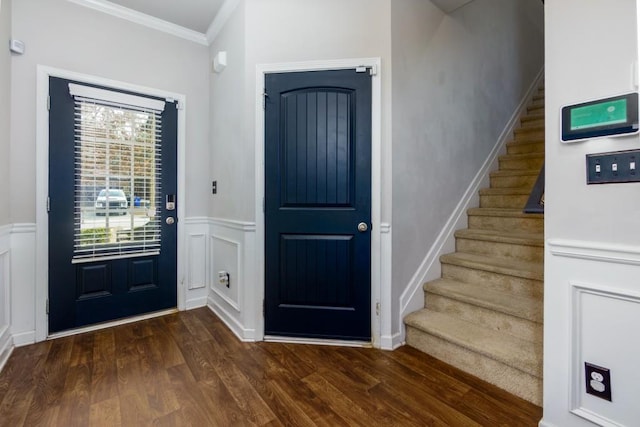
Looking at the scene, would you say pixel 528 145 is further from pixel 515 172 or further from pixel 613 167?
pixel 613 167

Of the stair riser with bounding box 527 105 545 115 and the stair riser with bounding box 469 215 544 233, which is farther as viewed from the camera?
the stair riser with bounding box 527 105 545 115

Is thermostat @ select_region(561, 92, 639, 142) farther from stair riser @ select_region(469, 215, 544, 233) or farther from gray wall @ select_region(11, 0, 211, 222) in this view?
gray wall @ select_region(11, 0, 211, 222)

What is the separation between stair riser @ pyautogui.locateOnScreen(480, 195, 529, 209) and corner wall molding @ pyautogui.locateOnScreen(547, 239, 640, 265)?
1584mm

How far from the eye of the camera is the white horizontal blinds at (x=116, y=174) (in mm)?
2396

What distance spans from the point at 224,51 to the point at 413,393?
298 cm

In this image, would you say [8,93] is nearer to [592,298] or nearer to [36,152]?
[36,152]

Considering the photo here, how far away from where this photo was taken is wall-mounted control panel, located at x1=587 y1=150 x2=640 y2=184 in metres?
1.07

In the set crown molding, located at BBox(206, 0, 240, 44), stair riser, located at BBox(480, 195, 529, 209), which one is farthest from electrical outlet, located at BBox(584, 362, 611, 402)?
crown molding, located at BBox(206, 0, 240, 44)

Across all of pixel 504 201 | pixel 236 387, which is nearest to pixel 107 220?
pixel 236 387

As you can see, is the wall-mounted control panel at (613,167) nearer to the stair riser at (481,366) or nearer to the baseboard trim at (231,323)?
the stair riser at (481,366)

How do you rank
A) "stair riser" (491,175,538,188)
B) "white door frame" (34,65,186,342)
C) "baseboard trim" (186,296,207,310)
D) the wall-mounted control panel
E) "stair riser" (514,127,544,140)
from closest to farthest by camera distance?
the wall-mounted control panel
"white door frame" (34,65,186,342)
"stair riser" (491,175,538,188)
"baseboard trim" (186,296,207,310)
"stair riser" (514,127,544,140)

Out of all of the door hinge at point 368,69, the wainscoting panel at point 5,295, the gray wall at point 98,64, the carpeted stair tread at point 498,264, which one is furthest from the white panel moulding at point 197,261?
the carpeted stair tread at point 498,264

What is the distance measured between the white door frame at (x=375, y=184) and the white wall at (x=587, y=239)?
0.97 meters

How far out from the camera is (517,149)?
319 centimetres
